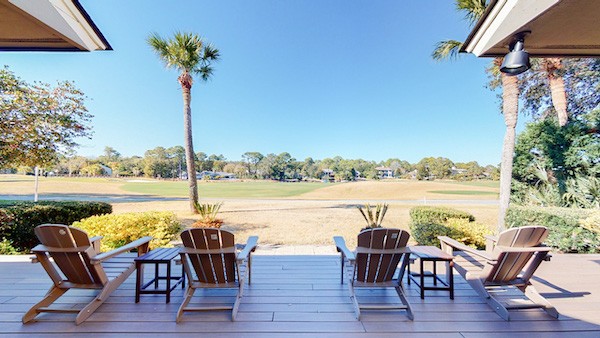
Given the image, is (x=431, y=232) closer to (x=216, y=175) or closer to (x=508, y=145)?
(x=508, y=145)

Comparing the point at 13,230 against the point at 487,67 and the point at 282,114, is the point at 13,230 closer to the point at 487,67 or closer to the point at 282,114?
the point at 487,67

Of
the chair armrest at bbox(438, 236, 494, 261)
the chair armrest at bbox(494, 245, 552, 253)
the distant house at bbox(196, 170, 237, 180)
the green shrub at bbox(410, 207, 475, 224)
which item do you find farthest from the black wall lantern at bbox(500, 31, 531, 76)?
the distant house at bbox(196, 170, 237, 180)

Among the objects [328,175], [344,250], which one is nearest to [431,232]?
[344,250]

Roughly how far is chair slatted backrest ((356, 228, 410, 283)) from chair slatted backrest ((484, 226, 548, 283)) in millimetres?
879

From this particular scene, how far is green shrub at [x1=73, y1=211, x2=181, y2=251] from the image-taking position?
15.6 ft

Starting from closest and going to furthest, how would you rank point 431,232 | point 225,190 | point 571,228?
point 571,228
point 431,232
point 225,190

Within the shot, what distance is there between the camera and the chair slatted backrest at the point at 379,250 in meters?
2.32

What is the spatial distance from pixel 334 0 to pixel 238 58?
8231mm

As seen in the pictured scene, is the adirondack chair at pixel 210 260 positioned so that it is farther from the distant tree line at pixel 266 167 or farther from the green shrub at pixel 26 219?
the distant tree line at pixel 266 167

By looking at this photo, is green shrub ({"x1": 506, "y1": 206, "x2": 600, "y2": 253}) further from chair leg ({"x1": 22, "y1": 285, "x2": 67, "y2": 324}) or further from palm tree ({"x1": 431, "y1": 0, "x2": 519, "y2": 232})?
chair leg ({"x1": 22, "y1": 285, "x2": 67, "y2": 324})

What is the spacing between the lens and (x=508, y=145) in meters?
6.12

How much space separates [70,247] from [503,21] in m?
4.35

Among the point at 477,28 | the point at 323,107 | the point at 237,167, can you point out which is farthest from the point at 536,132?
the point at 237,167

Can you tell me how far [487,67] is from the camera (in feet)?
29.5
